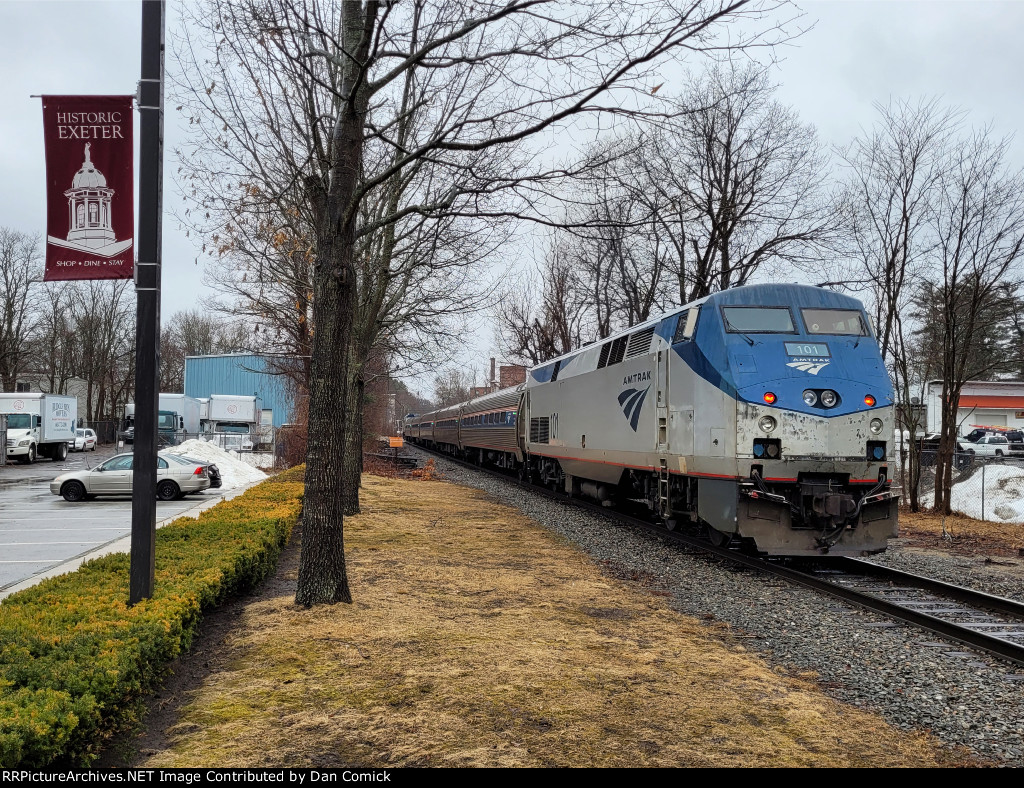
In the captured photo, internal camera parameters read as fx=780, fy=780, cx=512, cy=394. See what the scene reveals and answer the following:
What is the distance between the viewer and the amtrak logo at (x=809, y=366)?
31.8ft

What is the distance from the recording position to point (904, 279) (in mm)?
18891

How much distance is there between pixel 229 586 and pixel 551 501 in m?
12.9

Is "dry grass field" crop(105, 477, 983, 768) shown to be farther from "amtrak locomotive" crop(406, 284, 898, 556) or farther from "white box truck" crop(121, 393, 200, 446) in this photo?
"white box truck" crop(121, 393, 200, 446)

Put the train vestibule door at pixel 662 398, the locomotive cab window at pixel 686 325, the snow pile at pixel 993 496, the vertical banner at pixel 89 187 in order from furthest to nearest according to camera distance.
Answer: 1. the snow pile at pixel 993 496
2. the train vestibule door at pixel 662 398
3. the locomotive cab window at pixel 686 325
4. the vertical banner at pixel 89 187

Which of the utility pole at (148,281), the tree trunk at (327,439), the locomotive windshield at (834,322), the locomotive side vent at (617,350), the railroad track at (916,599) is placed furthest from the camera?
the locomotive side vent at (617,350)

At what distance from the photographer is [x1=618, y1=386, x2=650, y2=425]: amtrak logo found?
12.7 meters

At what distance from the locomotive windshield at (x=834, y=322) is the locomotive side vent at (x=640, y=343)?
2781 millimetres

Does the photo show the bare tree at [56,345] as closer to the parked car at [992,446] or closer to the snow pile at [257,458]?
the snow pile at [257,458]

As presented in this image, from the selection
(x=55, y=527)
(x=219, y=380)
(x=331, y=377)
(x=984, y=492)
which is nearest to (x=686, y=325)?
(x=331, y=377)

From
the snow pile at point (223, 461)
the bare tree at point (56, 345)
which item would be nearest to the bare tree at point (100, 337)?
the bare tree at point (56, 345)

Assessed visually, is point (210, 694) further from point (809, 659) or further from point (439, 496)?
point (439, 496)

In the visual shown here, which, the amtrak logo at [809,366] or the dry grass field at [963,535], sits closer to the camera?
the amtrak logo at [809,366]

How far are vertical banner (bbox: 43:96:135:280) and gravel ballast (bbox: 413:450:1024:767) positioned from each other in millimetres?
6201

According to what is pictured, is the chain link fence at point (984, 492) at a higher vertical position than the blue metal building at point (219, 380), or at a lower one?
lower
